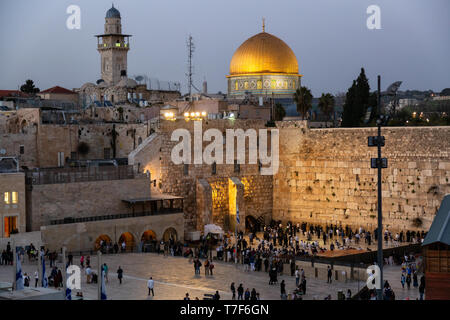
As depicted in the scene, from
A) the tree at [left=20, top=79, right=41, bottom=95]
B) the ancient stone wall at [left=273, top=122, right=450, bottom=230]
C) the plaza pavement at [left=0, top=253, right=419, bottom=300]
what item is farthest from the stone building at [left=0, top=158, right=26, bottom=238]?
the tree at [left=20, top=79, right=41, bottom=95]

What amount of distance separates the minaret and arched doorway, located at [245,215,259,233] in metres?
25.0

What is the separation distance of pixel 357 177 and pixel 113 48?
30.6 m

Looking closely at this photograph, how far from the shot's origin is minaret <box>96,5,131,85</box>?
62.4 m

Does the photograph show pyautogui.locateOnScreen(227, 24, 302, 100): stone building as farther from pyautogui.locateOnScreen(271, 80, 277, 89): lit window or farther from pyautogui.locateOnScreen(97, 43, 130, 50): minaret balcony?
pyautogui.locateOnScreen(97, 43, 130, 50): minaret balcony

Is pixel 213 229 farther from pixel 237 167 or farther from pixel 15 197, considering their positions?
pixel 15 197

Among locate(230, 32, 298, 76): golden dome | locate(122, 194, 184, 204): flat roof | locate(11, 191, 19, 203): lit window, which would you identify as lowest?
locate(122, 194, 184, 204): flat roof

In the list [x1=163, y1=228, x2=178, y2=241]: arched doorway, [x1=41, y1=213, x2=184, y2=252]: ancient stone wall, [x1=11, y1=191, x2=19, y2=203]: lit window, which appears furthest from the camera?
[x1=163, y1=228, x2=178, y2=241]: arched doorway

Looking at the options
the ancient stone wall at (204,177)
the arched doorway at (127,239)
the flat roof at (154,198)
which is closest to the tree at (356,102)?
the ancient stone wall at (204,177)

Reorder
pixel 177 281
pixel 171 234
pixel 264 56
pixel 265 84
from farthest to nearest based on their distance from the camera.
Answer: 1. pixel 265 84
2. pixel 264 56
3. pixel 171 234
4. pixel 177 281

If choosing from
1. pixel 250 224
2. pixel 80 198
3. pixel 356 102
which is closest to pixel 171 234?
pixel 80 198

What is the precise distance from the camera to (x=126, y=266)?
27469 millimetres

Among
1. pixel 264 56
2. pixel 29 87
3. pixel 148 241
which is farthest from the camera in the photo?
pixel 29 87

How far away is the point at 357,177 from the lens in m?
38.7
